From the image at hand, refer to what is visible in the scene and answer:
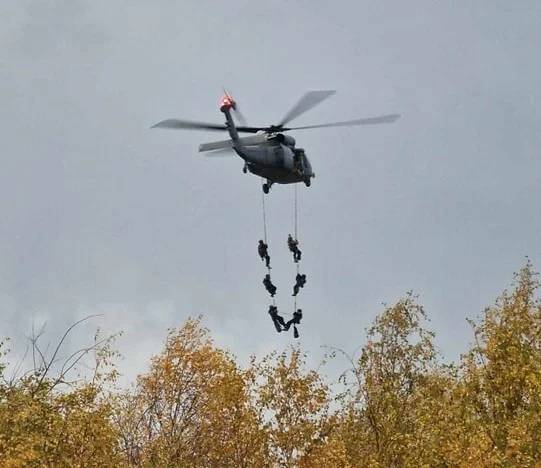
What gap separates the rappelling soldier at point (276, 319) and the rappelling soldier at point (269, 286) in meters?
0.75

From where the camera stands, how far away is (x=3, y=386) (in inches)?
1262

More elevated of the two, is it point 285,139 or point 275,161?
point 285,139

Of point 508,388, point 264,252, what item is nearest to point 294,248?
point 264,252

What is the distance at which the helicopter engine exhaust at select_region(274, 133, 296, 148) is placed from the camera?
40.1 metres

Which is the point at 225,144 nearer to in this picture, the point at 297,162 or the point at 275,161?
the point at 275,161

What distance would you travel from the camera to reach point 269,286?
40125 millimetres

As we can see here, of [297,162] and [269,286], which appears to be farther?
[297,162]

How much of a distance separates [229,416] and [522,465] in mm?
14459

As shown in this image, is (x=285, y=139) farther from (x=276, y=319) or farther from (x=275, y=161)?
(x=276, y=319)

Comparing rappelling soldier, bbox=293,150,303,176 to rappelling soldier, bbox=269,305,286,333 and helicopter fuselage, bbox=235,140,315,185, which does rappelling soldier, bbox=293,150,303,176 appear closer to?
helicopter fuselage, bbox=235,140,315,185

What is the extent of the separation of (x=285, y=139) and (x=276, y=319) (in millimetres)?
8741

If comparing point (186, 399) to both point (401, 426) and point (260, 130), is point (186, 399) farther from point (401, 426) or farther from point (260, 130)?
point (260, 130)

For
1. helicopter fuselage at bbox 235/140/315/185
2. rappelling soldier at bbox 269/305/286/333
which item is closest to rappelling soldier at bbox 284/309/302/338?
rappelling soldier at bbox 269/305/286/333

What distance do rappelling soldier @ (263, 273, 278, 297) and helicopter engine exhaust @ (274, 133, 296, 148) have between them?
6.51 meters
